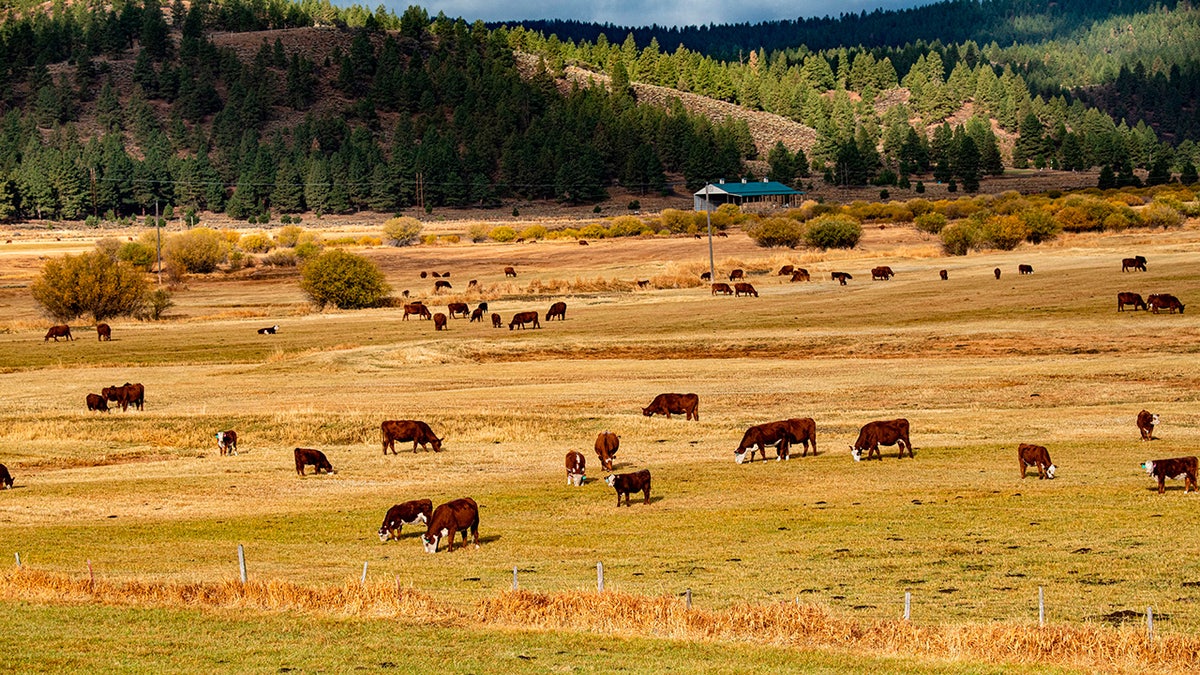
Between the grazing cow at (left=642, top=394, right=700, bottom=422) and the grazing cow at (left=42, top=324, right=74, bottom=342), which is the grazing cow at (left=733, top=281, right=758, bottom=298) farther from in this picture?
the grazing cow at (left=642, top=394, right=700, bottom=422)

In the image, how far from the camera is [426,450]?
39656 millimetres

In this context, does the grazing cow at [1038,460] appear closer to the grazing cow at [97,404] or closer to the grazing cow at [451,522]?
the grazing cow at [451,522]

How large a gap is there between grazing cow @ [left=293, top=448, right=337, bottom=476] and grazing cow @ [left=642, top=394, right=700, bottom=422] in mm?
12615

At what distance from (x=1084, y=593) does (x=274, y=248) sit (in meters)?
147

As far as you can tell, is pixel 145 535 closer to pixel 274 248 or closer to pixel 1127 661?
pixel 1127 661

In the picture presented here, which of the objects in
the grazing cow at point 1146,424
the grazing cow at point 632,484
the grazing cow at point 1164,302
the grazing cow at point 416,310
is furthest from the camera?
the grazing cow at point 416,310

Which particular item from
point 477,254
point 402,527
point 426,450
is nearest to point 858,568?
point 402,527

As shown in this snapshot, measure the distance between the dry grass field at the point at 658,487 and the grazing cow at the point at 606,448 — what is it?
43 cm

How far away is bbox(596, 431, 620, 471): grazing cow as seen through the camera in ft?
114

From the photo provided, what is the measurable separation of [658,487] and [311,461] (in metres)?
9.69

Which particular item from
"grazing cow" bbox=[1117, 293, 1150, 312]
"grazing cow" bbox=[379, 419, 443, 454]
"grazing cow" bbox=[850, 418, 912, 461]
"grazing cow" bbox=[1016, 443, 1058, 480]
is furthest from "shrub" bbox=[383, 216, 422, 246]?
"grazing cow" bbox=[1016, 443, 1058, 480]

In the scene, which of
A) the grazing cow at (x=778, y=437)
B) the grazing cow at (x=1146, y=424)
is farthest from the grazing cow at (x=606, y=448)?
the grazing cow at (x=1146, y=424)

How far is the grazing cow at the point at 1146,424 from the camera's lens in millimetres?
35250

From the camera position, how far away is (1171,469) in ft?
93.1
